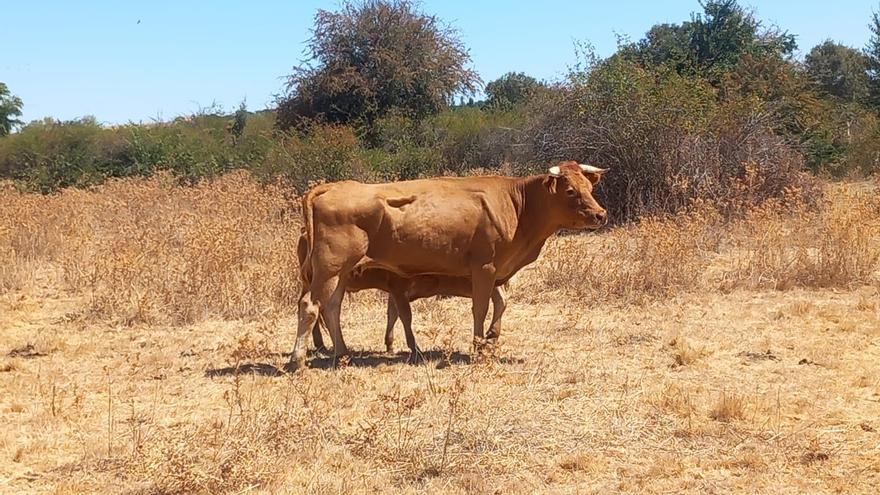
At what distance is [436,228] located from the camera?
28.0ft

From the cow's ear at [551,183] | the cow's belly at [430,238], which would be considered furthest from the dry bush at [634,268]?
the cow's belly at [430,238]

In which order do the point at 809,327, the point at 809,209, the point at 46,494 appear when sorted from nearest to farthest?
1. the point at 46,494
2. the point at 809,327
3. the point at 809,209

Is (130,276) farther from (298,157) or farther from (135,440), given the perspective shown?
(298,157)

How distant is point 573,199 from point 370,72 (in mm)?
20944

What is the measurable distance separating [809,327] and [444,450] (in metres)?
5.51

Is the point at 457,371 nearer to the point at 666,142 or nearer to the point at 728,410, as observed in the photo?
the point at 728,410

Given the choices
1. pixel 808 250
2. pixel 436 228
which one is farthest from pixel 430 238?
pixel 808 250

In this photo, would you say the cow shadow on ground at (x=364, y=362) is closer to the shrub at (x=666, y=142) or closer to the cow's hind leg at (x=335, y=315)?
the cow's hind leg at (x=335, y=315)

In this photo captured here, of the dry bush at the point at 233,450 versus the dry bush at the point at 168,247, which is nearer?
the dry bush at the point at 233,450

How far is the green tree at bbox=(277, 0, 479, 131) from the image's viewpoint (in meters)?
28.3

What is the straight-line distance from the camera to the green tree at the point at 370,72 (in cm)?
2833

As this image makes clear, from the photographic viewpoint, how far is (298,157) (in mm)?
19812

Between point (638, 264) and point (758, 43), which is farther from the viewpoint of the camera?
point (758, 43)

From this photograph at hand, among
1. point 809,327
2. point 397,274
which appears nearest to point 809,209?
point 809,327
